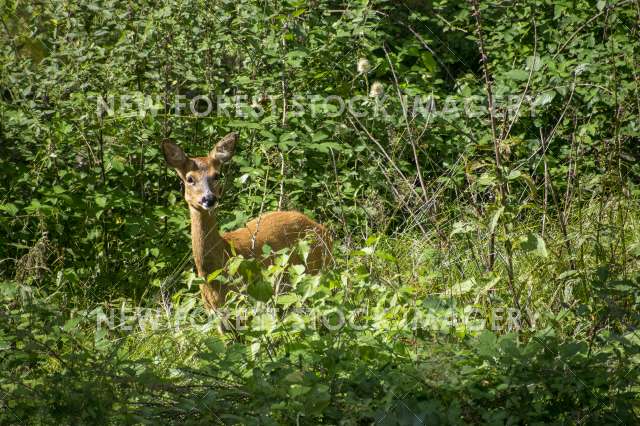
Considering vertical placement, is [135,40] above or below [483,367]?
above

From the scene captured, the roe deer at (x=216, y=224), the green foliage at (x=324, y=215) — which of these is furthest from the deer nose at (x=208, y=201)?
the green foliage at (x=324, y=215)

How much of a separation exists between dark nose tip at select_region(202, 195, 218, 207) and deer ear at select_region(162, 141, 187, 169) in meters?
0.31

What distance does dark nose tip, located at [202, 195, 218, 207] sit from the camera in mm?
5934

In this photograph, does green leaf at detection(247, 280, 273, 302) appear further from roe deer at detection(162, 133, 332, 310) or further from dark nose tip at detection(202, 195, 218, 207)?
dark nose tip at detection(202, 195, 218, 207)

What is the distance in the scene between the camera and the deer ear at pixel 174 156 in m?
6.05

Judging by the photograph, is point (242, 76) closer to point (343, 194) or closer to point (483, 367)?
point (343, 194)

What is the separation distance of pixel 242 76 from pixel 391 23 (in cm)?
184

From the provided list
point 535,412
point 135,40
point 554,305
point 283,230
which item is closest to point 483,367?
point 535,412

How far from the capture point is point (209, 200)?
5.96 metres

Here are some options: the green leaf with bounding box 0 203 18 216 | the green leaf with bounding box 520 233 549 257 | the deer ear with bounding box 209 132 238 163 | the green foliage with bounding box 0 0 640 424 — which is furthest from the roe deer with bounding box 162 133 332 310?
the green leaf with bounding box 520 233 549 257

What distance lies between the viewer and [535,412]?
11.3 feet

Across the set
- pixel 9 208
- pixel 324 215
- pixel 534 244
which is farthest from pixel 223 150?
pixel 534 244

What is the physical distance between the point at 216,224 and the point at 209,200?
0.15m

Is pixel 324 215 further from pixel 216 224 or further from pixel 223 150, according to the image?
pixel 216 224
